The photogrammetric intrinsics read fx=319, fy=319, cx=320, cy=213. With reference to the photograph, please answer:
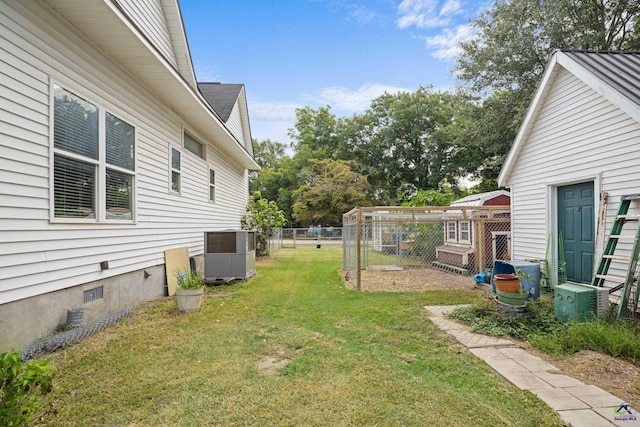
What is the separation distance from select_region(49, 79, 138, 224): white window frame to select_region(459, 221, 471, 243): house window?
9039 mm

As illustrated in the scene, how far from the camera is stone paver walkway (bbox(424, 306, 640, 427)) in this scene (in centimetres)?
219

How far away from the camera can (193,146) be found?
329 inches

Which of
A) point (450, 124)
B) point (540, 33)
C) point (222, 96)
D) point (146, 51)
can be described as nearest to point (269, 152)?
point (450, 124)

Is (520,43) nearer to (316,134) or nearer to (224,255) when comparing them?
(224,255)

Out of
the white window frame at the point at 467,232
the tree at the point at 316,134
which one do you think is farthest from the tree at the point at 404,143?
the white window frame at the point at 467,232

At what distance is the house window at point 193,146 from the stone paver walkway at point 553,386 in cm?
718

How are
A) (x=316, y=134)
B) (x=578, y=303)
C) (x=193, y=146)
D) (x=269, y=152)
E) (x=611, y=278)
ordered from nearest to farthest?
(x=578, y=303) < (x=611, y=278) < (x=193, y=146) < (x=316, y=134) < (x=269, y=152)

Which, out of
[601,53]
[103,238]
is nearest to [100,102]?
[103,238]

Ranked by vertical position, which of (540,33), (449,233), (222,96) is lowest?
(449,233)

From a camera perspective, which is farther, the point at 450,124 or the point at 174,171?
the point at 450,124

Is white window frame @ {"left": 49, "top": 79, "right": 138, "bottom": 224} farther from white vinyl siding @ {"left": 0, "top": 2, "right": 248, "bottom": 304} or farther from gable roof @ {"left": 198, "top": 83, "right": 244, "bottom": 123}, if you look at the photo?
gable roof @ {"left": 198, "top": 83, "right": 244, "bottom": 123}

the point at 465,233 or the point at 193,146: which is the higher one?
the point at 193,146

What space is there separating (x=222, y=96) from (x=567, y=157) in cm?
1022

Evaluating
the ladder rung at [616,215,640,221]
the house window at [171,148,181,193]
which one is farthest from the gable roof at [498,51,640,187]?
the house window at [171,148,181,193]
